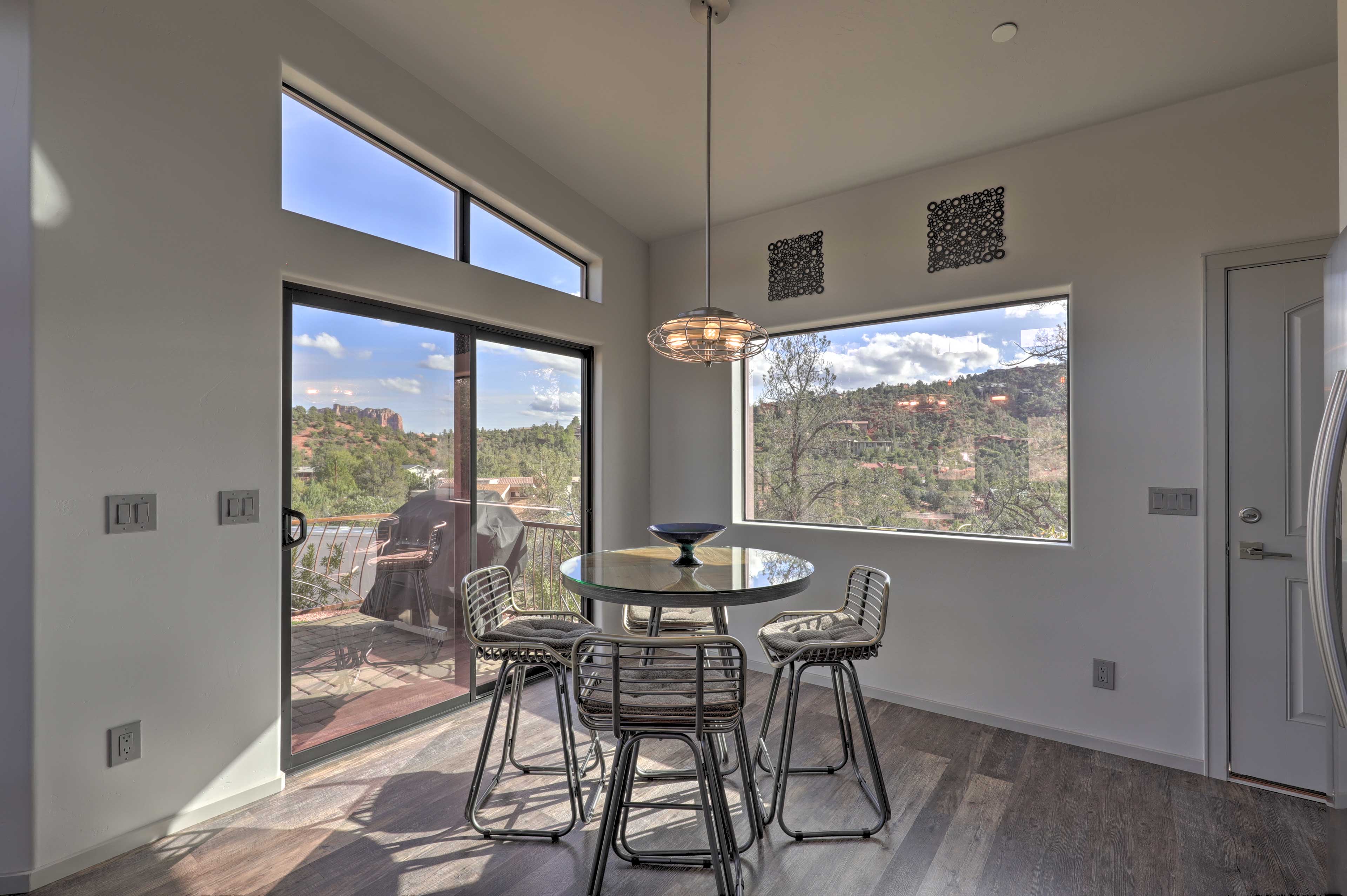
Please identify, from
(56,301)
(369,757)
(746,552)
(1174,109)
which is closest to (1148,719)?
(746,552)

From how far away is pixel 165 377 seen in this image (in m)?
2.17

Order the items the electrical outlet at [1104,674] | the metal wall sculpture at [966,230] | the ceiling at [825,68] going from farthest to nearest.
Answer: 1. the metal wall sculpture at [966,230]
2. the electrical outlet at [1104,674]
3. the ceiling at [825,68]

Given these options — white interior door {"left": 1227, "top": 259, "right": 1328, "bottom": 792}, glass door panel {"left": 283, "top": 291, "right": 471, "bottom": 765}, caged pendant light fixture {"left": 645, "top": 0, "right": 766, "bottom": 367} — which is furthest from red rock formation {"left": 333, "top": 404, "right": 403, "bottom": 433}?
white interior door {"left": 1227, "top": 259, "right": 1328, "bottom": 792}

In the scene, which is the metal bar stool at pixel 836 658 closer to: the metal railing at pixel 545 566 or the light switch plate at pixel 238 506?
the metal railing at pixel 545 566

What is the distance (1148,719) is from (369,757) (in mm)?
3322

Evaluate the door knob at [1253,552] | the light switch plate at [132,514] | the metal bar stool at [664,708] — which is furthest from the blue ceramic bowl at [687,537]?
the door knob at [1253,552]

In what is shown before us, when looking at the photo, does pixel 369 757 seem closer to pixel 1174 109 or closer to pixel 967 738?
pixel 967 738

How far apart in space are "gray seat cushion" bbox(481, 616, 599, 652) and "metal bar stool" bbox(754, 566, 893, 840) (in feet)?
2.31

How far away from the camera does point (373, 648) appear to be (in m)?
2.87

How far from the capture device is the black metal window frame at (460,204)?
270 centimetres

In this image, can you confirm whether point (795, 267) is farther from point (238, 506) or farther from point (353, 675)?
point (353, 675)

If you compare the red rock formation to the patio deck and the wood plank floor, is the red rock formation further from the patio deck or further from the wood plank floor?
the wood plank floor

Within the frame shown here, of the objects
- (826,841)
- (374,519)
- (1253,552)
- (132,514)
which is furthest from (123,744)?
(1253,552)

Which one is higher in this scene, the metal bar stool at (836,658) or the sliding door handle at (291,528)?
the sliding door handle at (291,528)
